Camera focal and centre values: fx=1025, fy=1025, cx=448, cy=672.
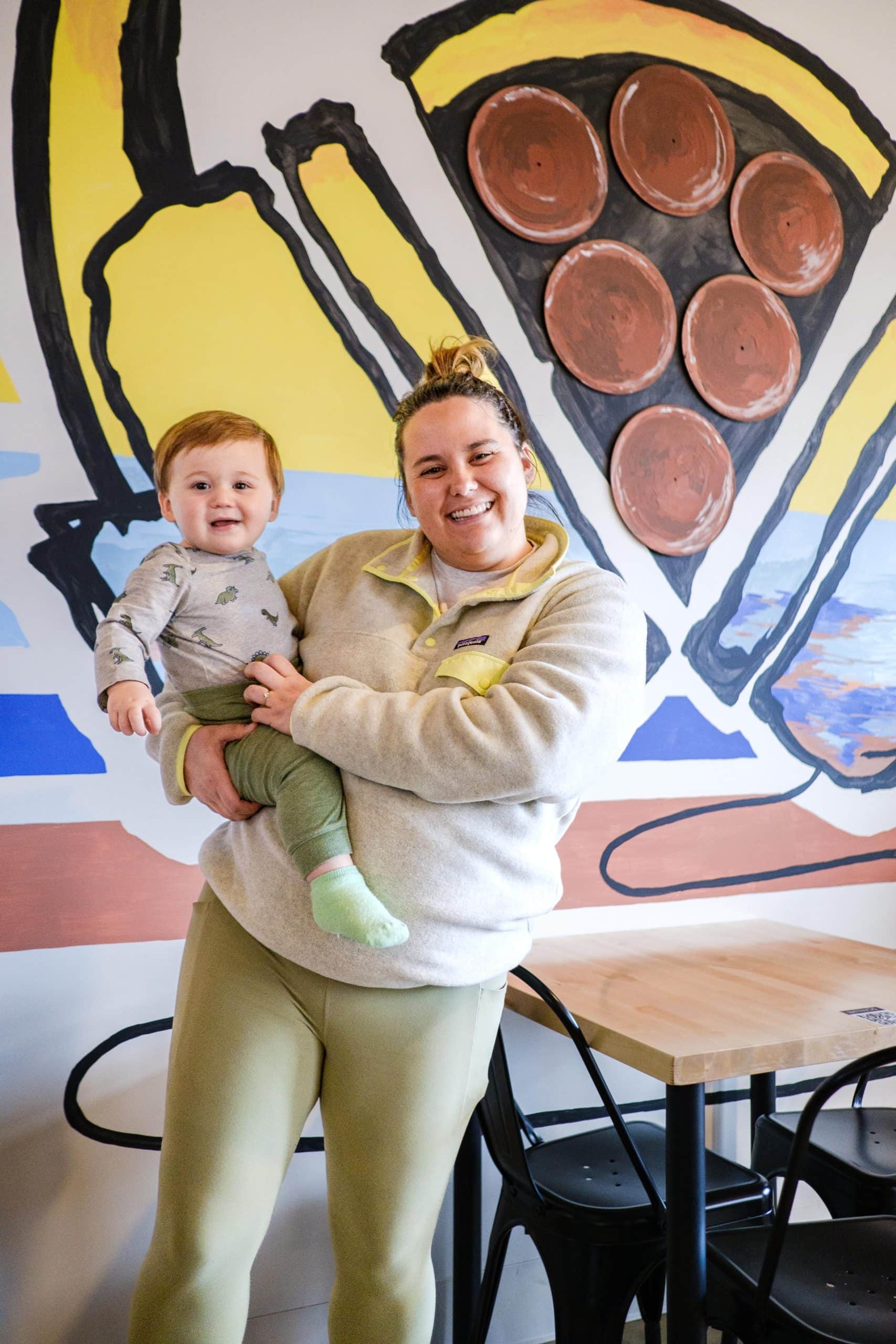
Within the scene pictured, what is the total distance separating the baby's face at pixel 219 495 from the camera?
1.54 metres

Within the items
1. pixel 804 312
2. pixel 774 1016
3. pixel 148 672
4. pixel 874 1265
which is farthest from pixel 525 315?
pixel 874 1265

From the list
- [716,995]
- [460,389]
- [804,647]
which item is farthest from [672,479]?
[716,995]

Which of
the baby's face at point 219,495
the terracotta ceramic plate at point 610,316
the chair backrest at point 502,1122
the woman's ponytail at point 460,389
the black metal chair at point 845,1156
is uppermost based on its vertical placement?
the terracotta ceramic plate at point 610,316

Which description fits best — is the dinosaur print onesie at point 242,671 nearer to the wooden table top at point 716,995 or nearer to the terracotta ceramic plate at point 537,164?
the wooden table top at point 716,995

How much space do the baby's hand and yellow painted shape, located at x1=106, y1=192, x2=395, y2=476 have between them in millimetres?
A: 821

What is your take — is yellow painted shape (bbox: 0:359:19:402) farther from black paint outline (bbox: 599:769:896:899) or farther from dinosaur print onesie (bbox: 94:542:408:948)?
black paint outline (bbox: 599:769:896:899)

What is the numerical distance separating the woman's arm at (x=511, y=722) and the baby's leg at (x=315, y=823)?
4cm

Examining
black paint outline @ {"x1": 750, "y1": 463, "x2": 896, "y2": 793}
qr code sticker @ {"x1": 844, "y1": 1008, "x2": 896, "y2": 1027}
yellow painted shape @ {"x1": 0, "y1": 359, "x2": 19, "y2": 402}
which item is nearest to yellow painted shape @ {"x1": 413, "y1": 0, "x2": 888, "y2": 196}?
black paint outline @ {"x1": 750, "y1": 463, "x2": 896, "y2": 793}

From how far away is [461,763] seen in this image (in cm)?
125

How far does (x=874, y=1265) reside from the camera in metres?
1.43

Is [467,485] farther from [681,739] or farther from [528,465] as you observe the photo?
[681,739]

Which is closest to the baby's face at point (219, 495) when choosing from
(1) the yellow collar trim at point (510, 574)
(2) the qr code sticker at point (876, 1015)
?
(1) the yellow collar trim at point (510, 574)

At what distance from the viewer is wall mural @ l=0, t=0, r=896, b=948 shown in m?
1.93

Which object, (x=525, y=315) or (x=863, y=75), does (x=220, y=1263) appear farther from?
(x=863, y=75)
